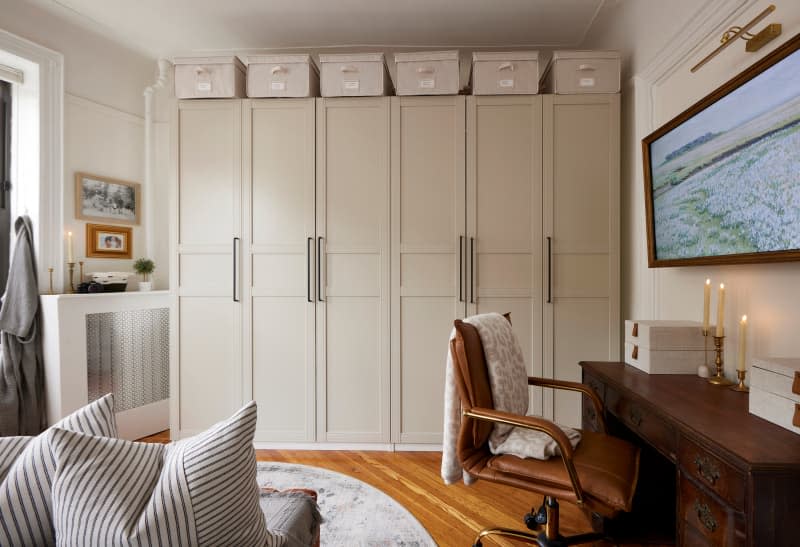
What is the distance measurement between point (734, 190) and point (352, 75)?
2290mm

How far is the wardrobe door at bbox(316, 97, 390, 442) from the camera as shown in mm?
2938

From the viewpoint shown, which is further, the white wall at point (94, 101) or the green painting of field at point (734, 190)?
the white wall at point (94, 101)

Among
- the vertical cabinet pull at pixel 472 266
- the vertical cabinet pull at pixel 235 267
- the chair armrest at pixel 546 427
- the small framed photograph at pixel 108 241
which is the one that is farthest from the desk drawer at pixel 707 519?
the small framed photograph at pixel 108 241

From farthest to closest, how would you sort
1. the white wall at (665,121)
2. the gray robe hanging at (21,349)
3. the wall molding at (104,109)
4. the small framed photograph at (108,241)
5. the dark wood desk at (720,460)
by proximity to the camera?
the small framed photograph at (108,241) → the wall molding at (104,109) → the gray robe hanging at (21,349) → the white wall at (665,121) → the dark wood desk at (720,460)

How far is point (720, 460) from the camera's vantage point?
3.79 feet

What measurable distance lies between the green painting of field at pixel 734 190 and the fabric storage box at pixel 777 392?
448mm

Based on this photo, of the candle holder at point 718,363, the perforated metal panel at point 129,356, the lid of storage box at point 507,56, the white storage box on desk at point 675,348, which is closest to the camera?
the candle holder at point 718,363

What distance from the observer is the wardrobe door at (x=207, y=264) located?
9.79 ft

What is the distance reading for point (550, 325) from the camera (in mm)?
2879

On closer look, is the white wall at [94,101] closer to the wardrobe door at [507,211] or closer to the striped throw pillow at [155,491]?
the wardrobe door at [507,211]

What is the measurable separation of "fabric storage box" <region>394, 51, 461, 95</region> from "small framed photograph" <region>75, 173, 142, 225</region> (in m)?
2.41

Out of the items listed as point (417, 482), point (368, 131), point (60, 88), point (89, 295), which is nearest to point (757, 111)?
point (368, 131)

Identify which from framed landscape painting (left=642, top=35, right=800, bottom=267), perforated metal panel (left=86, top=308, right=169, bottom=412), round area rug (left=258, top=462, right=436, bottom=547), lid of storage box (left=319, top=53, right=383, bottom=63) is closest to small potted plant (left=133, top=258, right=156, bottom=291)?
perforated metal panel (left=86, top=308, right=169, bottom=412)

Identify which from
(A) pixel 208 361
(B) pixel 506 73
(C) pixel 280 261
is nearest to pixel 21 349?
(A) pixel 208 361
